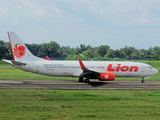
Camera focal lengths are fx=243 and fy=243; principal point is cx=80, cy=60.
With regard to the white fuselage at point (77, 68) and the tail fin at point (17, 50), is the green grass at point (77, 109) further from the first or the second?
the tail fin at point (17, 50)

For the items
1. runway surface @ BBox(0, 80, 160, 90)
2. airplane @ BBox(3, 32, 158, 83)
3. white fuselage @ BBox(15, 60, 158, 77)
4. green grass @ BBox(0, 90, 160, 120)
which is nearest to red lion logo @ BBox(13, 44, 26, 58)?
airplane @ BBox(3, 32, 158, 83)

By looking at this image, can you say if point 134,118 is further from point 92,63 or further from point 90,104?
point 92,63

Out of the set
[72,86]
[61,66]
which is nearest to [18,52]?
[61,66]

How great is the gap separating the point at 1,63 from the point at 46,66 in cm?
5993

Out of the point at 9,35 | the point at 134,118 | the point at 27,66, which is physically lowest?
the point at 134,118

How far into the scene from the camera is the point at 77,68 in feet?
122

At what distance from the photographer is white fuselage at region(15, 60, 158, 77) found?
36594 mm

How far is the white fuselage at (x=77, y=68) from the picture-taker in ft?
120

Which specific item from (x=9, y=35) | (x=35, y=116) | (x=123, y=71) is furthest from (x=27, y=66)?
(x=35, y=116)

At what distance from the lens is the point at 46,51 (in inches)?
4786

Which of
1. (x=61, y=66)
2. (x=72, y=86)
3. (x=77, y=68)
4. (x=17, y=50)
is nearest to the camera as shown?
(x=72, y=86)

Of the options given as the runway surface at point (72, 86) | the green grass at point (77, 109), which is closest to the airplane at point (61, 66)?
the runway surface at point (72, 86)

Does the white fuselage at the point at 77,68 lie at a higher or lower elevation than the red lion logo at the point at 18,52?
lower

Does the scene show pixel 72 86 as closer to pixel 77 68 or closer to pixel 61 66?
pixel 77 68
